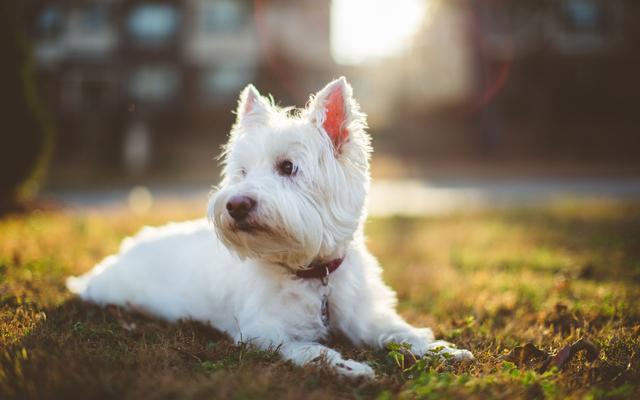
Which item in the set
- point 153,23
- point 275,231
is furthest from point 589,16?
point 275,231

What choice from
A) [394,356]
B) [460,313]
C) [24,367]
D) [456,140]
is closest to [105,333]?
[24,367]

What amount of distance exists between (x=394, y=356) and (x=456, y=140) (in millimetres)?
24054

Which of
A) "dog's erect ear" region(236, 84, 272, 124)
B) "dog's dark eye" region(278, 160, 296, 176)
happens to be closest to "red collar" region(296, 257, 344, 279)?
"dog's dark eye" region(278, 160, 296, 176)

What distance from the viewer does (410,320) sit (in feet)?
14.0

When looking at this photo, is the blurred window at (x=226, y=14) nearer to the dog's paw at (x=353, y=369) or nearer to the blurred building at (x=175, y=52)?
the blurred building at (x=175, y=52)

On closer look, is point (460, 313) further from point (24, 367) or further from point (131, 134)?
point (131, 134)

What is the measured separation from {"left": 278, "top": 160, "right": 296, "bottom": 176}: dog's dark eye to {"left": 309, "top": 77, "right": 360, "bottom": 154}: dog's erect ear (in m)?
0.32

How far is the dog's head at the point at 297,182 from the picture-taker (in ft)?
10.2

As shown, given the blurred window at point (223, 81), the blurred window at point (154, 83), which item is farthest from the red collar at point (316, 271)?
the blurred window at point (154, 83)

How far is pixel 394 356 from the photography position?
3.13 meters

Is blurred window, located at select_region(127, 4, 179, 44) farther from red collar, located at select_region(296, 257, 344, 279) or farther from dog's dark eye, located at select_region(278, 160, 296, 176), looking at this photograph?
red collar, located at select_region(296, 257, 344, 279)

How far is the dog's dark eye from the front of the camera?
3.38 metres

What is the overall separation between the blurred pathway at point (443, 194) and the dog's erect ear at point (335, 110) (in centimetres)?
726

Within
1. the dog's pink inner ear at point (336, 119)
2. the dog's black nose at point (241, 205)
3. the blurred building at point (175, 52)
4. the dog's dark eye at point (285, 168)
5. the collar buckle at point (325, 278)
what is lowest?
the collar buckle at point (325, 278)
